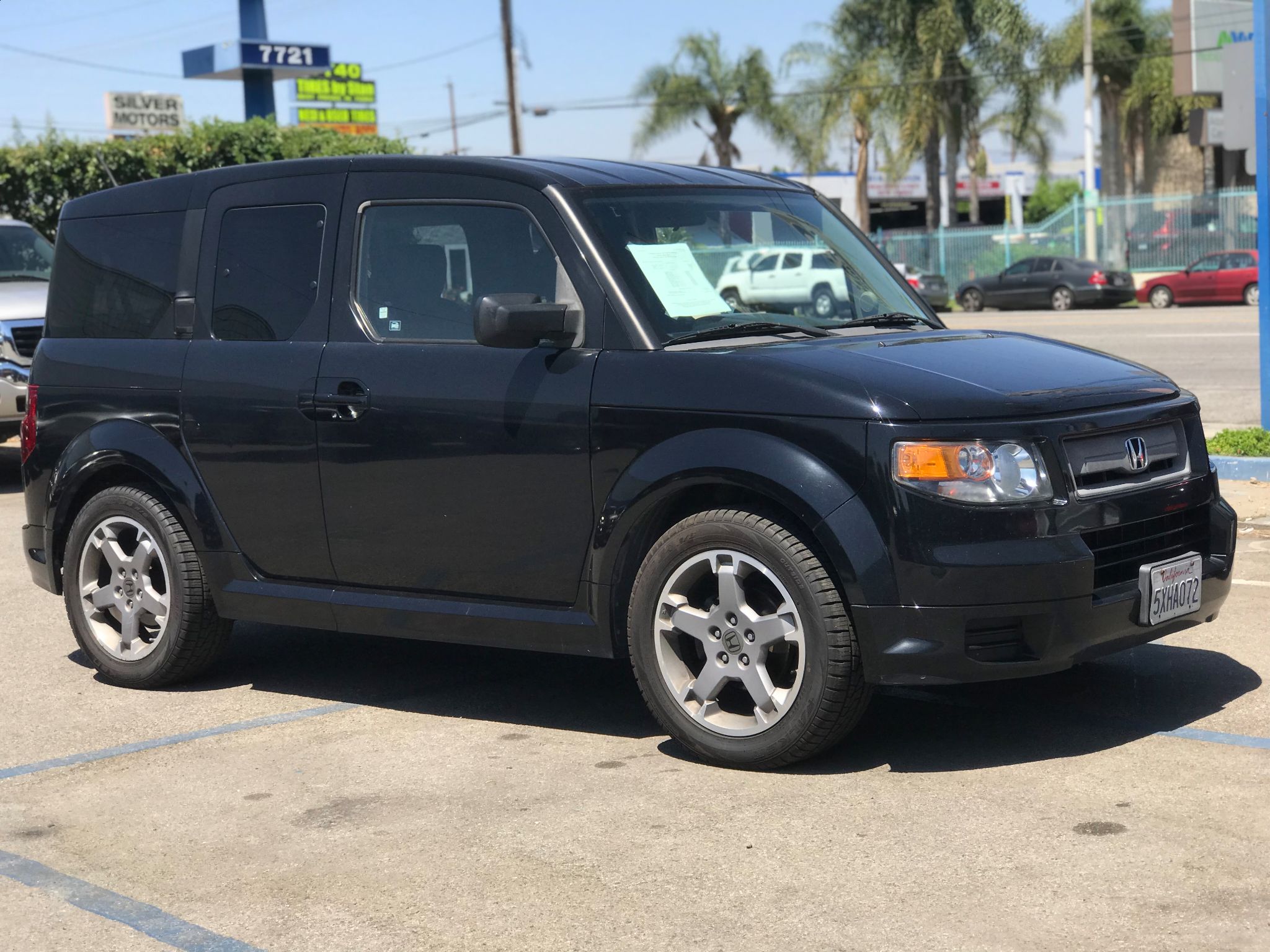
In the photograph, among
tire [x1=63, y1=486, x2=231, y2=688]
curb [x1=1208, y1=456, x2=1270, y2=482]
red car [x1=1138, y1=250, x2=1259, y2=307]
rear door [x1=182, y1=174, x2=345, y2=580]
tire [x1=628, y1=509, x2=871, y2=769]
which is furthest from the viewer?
red car [x1=1138, y1=250, x2=1259, y2=307]

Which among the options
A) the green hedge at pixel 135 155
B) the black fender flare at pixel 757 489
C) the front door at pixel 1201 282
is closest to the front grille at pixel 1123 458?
the black fender flare at pixel 757 489

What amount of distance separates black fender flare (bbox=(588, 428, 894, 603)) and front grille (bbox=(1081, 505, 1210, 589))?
0.66 m

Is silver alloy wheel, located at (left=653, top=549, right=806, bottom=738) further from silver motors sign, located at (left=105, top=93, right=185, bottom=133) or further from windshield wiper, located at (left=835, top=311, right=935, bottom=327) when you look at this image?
silver motors sign, located at (left=105, top=93, right=185, bottom=133)

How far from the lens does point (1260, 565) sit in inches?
315

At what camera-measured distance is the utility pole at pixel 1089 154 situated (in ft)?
143

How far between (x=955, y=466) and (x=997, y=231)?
1734 inches

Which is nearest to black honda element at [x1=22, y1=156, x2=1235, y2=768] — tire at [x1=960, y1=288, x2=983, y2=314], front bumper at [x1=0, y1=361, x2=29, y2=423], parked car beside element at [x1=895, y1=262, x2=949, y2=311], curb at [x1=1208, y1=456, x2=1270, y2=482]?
curb at [x1=1208, y1=456, x2=1270, y2=482]

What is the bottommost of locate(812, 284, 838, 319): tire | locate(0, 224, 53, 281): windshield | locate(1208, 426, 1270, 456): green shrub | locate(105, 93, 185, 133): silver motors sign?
locate(1208, 426, 1270, 456): green shrub

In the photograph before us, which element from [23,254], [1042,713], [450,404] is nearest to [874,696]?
[1042,713]

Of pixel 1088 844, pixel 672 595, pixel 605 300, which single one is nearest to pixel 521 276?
pixel 605 300

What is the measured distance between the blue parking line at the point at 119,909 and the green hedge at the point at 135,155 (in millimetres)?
21622

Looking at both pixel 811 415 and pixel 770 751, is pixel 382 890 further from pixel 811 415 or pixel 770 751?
pixel 811 415

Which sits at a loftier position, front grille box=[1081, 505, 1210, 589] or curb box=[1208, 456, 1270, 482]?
front grille box=[1081, 505, 1210, 589]

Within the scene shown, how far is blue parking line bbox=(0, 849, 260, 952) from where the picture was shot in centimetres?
378
